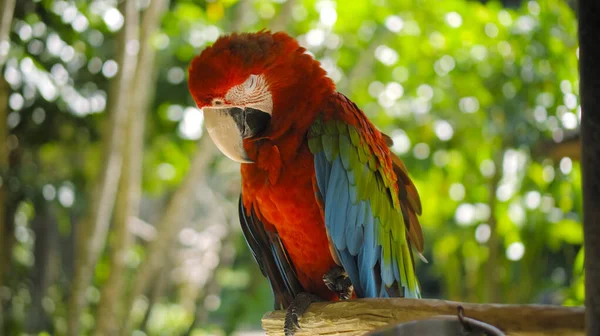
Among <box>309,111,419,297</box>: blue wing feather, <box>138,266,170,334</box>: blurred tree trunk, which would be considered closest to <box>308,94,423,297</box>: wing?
<box>309,111,419,297</box>: blue wing feather

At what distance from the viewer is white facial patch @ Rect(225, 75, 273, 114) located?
1158 millimetres

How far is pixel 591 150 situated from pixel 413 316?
37 cm

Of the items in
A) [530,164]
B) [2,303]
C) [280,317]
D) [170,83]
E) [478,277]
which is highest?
[170,83]

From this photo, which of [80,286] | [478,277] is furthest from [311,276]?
[478,277]

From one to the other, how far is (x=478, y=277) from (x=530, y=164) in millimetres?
688

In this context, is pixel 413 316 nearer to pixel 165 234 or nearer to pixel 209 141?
pixel 209 141

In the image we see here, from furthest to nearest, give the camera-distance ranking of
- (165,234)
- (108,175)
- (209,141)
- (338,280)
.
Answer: (165,234), (209,141), (108,175), (338,280)

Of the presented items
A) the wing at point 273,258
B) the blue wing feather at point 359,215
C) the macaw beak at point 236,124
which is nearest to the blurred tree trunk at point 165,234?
the wing at point 273,258

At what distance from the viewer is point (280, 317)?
118 centimetres

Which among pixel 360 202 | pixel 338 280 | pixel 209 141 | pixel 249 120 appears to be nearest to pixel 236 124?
pixel 249 120

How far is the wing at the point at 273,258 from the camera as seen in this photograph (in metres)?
1.30

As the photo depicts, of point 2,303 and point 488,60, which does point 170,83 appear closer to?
point 2,303

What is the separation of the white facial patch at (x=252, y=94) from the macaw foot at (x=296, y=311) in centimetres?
39

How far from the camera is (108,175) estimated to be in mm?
1772
